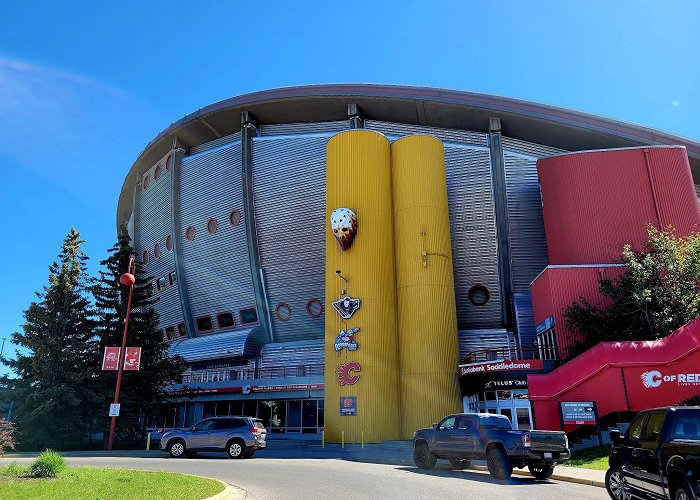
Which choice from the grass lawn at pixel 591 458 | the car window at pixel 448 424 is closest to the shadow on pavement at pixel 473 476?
the car window at pixel 448 424

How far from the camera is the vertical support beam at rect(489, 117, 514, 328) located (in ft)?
124

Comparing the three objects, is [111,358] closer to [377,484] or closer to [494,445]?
[377,484]

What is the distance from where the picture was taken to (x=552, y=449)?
1413cm

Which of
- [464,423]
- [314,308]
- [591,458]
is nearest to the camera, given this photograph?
[464,423]

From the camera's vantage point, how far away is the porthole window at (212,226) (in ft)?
148

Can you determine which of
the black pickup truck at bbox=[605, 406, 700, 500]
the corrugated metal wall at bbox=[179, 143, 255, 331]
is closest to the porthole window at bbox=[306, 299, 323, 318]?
the corrugated metal wall at bbox=[179, 143, 255, 331]

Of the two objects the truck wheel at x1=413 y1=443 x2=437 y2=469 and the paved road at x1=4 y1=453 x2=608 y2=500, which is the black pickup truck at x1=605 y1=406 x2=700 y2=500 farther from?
the truck wheel at x1=413 y1=443 x2=437 y2=469

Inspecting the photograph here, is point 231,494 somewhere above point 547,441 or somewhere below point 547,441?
below

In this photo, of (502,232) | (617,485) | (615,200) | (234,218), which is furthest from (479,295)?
(617,485)

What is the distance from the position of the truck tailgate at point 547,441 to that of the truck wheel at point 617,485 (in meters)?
3.83

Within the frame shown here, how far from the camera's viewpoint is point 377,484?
12.6 m

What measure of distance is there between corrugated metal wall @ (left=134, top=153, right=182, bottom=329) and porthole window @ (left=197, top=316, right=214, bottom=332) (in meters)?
2.51

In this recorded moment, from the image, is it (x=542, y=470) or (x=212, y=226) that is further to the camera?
(x=212, y=226)

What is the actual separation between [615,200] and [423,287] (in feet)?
46.1
